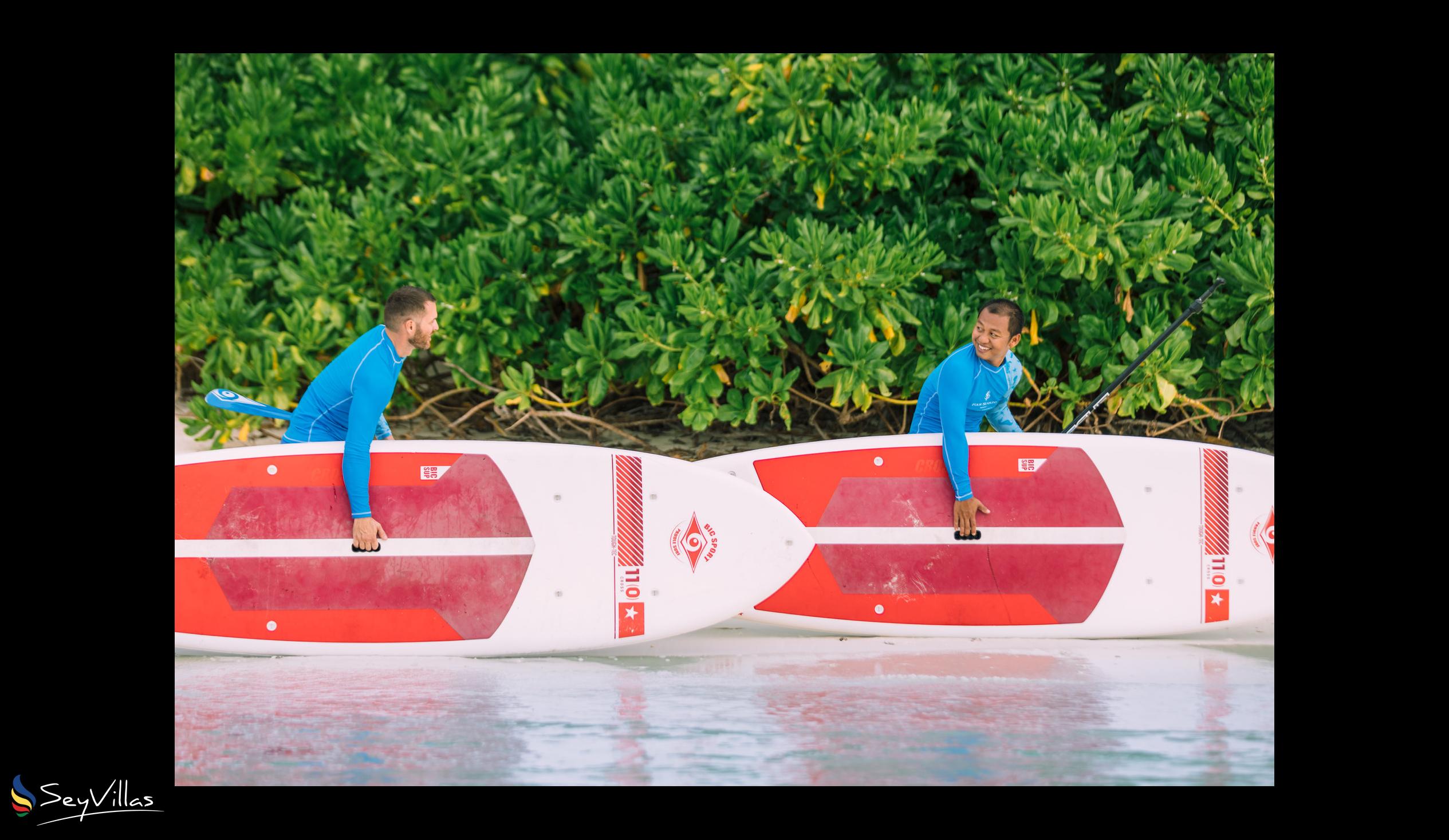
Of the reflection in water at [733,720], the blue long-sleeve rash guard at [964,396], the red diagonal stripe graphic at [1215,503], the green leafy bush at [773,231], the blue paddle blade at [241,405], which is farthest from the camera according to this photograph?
the green leafy bush at [773,231]

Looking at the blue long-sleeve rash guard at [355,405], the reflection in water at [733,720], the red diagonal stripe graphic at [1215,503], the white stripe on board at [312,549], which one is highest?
the blue long-sleeve rash guard at [355,405]

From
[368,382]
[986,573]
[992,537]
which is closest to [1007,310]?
[992,537]

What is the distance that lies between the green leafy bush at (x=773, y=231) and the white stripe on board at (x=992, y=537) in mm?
1286

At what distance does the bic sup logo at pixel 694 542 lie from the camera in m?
4.29

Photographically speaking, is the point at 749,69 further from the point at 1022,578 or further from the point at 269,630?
the point at 269,630

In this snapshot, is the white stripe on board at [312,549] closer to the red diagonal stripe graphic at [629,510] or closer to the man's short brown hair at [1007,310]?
the red diagonal stripe graphic at [629,510]

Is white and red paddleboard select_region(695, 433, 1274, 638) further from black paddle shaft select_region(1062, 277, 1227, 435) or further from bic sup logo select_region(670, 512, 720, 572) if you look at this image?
black paddle shaft select_region(1062, 277, 1227, 435)

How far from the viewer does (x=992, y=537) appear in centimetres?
447

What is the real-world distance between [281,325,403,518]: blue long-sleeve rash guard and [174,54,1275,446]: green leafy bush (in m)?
1.81

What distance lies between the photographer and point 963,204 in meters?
6.03

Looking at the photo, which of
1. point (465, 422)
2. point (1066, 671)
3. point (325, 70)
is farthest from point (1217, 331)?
point (325, 70)

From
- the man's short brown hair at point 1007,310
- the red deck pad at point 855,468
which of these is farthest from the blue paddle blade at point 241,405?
the man's short brown hair at point 1007,310

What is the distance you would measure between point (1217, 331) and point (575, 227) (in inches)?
138

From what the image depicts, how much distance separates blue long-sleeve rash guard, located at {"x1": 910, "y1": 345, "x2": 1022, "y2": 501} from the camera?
425 centimetres
